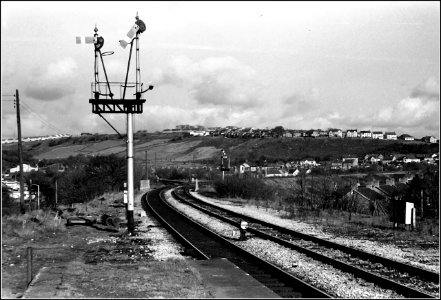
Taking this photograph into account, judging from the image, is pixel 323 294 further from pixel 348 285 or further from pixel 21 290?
pixel 21 290

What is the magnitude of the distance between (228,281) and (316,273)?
2256mm

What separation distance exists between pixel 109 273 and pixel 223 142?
15338 cm

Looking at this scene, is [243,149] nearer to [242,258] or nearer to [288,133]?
[288,133]

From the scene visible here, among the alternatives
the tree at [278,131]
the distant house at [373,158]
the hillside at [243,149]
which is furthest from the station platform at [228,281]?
the tree at [278,131]

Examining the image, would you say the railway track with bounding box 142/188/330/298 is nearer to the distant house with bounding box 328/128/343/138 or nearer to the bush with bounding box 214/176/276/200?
the bush with bounding box 214/176/276/200

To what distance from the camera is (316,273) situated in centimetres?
1123

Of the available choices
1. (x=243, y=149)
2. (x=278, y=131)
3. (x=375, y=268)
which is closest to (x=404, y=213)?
(x=375, y=268)

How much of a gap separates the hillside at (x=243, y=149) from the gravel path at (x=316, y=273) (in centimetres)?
11688

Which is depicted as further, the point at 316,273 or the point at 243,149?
the point at 243,149

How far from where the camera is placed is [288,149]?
156 meters

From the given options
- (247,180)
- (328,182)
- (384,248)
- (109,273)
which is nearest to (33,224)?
(109,273)

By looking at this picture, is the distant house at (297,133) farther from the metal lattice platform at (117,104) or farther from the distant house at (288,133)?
the metal lattice platform at (117,104)

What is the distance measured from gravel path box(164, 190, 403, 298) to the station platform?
1.24 m

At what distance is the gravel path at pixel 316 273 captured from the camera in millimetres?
9398
